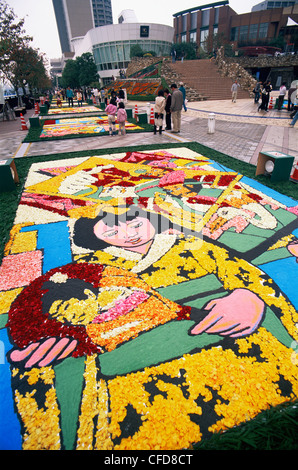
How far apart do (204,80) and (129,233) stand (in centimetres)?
3081

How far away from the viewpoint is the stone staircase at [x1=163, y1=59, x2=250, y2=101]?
26.8 metres

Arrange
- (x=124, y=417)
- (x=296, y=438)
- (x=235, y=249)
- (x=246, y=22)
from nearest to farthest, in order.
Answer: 1. (x=296, y=438)
2. (x=124, y=417)
3. (x=235, y=249)
4. (x=246, y=22)

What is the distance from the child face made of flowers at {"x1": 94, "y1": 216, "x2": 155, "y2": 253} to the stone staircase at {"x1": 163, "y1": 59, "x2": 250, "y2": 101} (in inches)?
992

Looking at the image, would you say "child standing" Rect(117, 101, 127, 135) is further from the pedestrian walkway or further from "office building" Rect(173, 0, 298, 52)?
"office building" Rect(173, 0, 298, 52)

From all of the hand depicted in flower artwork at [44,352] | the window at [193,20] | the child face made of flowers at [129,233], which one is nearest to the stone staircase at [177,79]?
the child face made of flowers at [129,233]

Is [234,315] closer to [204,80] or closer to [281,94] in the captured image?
[281,94]

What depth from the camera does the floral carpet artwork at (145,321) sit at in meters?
2.09

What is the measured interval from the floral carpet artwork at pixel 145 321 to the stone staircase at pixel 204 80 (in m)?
25.4

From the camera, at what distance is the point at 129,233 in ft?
15.3

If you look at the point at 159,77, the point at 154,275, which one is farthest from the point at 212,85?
the point at 154,275

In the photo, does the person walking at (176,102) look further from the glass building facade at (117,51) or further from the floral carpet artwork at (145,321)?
the glass building facade at (117,51)
